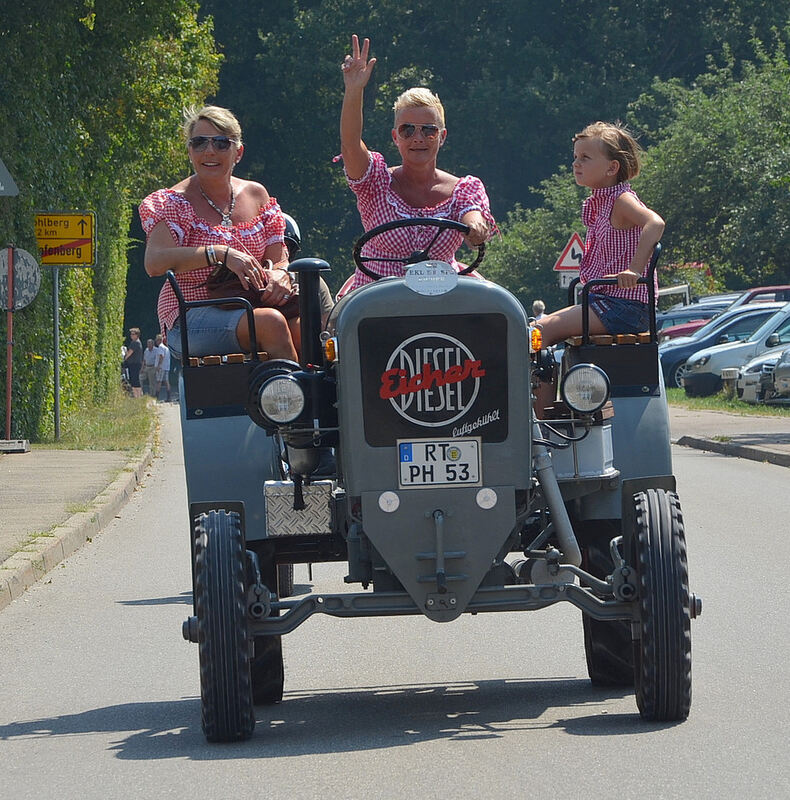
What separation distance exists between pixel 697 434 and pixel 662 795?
18393 millimetres

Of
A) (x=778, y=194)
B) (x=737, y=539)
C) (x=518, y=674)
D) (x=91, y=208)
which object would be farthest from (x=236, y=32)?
(x=518, y=674)

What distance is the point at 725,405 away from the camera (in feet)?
96.0

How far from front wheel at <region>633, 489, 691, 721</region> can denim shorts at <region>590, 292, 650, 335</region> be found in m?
1.16

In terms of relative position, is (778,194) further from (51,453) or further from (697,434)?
(51,453)

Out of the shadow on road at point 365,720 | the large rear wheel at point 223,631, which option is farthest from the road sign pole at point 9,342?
the large rear wheel at point 223,631

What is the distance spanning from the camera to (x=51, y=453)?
67.4ft

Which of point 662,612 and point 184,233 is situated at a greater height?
point 184,233

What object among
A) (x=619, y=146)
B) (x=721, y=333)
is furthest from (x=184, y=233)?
(x=721, y=333)

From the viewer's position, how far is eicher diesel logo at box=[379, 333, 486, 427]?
5621 millimetres

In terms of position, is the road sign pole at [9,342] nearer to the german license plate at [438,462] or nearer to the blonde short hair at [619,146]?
the blonde short hair at [619,146]

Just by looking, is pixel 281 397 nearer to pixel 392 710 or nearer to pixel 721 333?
pixel 392 710

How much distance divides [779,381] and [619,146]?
64.4 feet

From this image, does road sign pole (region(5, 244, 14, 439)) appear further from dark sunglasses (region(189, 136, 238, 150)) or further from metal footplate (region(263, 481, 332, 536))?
metal footplate (region(263, 481, 332, 536))

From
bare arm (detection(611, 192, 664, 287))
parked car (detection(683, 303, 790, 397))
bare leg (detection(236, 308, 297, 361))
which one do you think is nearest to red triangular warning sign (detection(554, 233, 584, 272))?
parked car (detection(683, 303, 790, 397))
